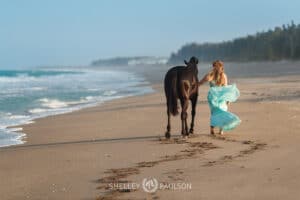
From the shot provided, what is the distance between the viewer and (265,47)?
283ft

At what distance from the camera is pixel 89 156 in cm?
880

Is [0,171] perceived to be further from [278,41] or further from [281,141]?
[278,41]

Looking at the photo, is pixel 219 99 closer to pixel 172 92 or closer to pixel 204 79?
pixel 204 79

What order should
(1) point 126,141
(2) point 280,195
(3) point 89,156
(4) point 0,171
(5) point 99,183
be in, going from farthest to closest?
(1) point 126,141
(3) point 89,156
(4) point 0,171
(5) point 99,183
(2) point 280,195

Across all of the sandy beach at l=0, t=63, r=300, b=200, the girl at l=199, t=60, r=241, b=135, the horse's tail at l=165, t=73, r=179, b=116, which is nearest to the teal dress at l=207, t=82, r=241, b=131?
the girl at l=199, t=60, r=241, b=135

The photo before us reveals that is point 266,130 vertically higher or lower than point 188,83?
lower

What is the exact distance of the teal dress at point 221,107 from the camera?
10.5m

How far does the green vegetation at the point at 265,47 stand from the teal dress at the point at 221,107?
59.5 meters

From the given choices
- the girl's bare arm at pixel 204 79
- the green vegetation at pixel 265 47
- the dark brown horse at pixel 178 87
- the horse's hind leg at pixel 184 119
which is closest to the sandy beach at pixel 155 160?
the horse's hind leg at pixel 184 119

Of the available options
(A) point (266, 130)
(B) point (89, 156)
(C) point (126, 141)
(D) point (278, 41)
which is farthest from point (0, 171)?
(D) point (278, 41)

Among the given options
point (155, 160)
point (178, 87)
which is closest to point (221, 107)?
point (178, 87)

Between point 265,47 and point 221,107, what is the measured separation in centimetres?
7799

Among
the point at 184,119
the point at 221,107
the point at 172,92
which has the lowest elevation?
the point at 184,119

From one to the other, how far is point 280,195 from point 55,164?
3795 millimetres
